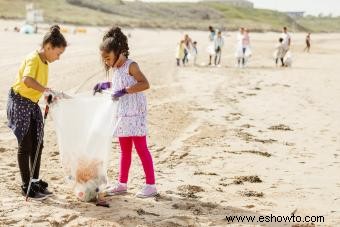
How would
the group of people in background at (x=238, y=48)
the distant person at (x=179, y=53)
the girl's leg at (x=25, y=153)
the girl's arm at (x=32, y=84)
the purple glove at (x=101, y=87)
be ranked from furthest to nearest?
1. the group of people in background at (x=238, y=48)
2. the distant person at (x=179, y=53)
3. the purple glove at (x=101, y=87)
4. the girl's leg at (x=25, y=153)
5. the girl's arm at (x=32, y=84)

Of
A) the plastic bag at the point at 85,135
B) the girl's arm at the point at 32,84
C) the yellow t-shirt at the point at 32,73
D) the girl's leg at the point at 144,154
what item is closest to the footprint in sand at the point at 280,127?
the girl's leg at the point at 144,154

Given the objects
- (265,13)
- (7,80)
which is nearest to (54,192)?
(7,80)

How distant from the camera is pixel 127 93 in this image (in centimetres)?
520

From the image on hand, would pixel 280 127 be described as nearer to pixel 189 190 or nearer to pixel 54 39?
pixel 189 190

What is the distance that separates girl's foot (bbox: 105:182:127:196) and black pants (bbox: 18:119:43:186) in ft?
2.49

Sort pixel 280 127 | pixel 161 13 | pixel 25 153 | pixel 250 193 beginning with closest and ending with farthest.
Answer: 1. pixel 25 153
2. pixel 250 193
3. pixel 280 127
4. pixel 161 13

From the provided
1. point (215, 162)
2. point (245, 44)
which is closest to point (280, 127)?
point (215, 162)

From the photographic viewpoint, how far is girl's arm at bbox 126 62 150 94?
5.15 meters

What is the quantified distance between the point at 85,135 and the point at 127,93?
562 mm

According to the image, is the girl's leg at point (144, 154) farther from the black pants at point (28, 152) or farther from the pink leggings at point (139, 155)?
the black pants at point (28, 152)

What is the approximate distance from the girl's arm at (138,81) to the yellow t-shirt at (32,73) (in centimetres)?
82

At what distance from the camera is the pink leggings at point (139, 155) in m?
5.46

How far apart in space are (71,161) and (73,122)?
14.6 inches

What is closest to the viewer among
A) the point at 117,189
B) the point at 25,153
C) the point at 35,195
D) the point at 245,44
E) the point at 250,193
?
the point at 25,153
